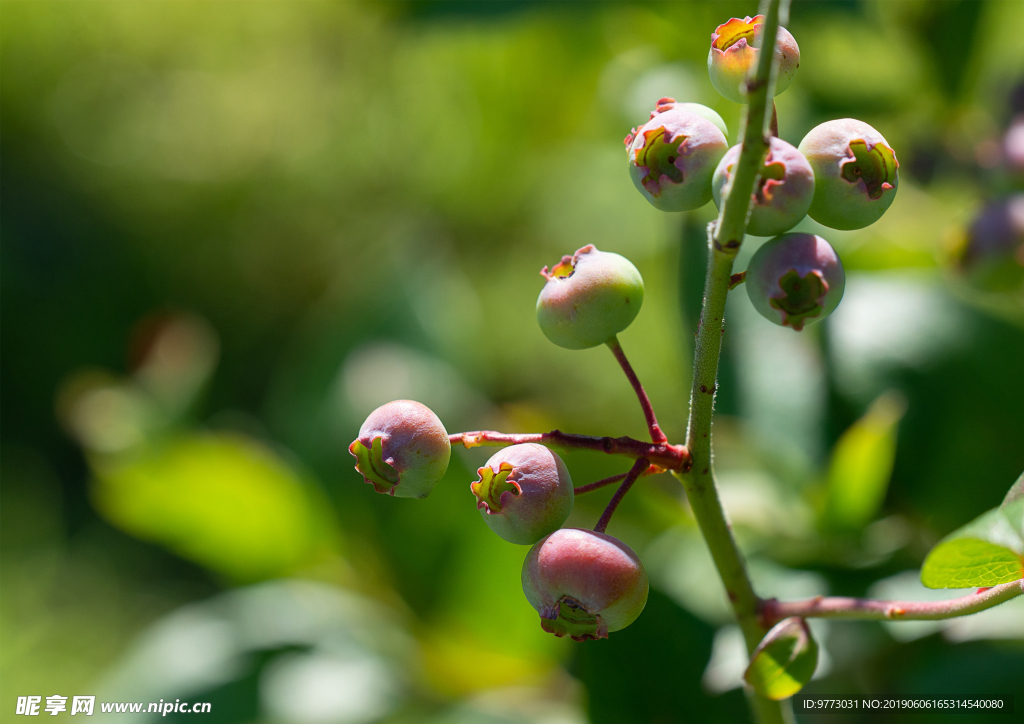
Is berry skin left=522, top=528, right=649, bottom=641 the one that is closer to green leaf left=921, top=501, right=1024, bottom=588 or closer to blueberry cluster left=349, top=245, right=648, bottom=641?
blueberry cluster left=349, top=245, right=648, bottom=641

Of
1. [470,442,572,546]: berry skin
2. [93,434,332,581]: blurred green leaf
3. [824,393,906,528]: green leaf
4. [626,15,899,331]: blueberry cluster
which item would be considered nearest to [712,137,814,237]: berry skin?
[626,15,899,331]: blueberry cluster

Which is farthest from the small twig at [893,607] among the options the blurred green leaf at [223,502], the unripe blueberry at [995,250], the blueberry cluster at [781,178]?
the blurred green leaf at [223,502]

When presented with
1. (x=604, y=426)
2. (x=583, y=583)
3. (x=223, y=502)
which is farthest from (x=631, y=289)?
(x=223, y=502)

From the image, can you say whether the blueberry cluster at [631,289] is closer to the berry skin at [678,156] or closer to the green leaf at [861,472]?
the berry skin at [678,156]

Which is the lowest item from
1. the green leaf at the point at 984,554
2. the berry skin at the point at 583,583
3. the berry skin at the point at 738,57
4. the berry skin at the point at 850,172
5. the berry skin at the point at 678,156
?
the green leaf at the point at 984,554

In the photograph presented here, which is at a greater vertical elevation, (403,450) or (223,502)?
(223,502)

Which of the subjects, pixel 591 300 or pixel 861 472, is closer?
pixel 591 300

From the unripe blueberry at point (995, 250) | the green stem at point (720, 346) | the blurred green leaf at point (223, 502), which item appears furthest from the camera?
the blurred green leaf at point (223, 502)

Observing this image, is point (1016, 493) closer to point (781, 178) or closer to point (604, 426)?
point (781, 178)
